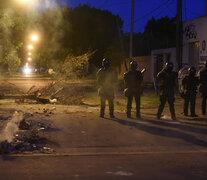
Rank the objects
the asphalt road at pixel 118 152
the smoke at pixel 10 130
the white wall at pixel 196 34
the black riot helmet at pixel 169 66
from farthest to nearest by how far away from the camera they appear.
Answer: the white wall at pixel 196 34
the black riot helmet at pixel 169 66
the smoke at pixel 10 130
the asphalt road at pixel 118 152

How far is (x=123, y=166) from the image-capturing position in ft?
20.2

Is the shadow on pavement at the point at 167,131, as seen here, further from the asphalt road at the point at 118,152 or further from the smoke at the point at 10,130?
the smoke at the point at 10,130

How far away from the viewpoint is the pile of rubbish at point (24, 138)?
281 inches

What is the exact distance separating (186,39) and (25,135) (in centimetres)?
1785

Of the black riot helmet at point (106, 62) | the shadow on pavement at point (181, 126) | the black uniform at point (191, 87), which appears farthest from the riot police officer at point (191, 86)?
the black riot helmet at point (106, 62)

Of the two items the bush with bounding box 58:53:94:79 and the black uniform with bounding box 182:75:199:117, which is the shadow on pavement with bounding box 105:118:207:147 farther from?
the bush with bounding box 58:53:94:79

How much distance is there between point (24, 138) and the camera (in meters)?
8.06

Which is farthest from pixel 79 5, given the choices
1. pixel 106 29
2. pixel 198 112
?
pixel 198 112

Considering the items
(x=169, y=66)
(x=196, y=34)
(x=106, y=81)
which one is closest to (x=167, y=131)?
(x=169, y=66)

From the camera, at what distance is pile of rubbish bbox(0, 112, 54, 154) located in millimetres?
7133

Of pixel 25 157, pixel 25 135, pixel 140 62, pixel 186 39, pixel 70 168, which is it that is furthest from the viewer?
pixel 140 62

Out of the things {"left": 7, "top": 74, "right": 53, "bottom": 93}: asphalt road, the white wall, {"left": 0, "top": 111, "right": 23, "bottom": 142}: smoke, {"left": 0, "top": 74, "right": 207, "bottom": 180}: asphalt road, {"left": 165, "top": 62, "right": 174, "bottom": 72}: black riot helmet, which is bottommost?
{"left": 0, "top": 74, "right": 207, "bottom": 180}: asphalt road

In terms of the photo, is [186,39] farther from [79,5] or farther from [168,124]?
[79,5]

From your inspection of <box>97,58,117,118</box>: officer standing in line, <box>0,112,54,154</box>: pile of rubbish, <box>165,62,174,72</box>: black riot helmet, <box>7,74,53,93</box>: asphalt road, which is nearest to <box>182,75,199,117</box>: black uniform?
<box>165,62,174,72</box>: black riot helmet
